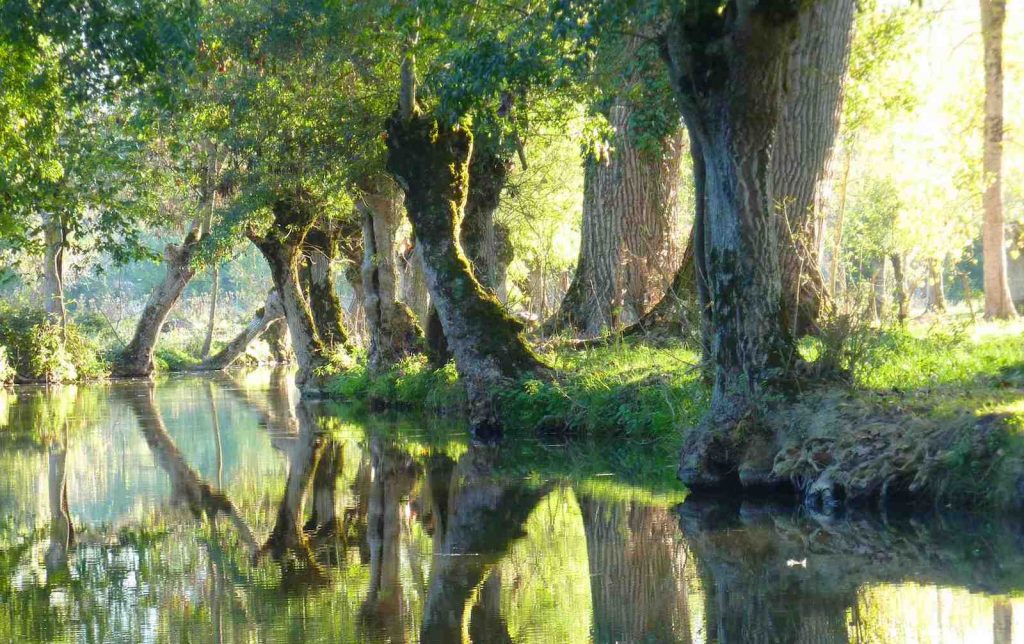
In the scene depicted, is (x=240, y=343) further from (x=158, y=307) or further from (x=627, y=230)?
(x=627, y=230)

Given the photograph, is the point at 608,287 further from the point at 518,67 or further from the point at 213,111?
the point at 518,67

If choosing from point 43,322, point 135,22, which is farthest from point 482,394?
point 43,322

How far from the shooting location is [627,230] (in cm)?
2002

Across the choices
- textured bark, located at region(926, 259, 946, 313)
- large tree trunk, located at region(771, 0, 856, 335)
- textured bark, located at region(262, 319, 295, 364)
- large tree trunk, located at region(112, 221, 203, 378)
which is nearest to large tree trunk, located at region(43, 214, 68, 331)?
large tree trunk, located at region(112, 221, 203, 378)

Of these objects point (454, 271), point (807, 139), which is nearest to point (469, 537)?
point (807, 139)

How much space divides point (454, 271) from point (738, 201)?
720cm

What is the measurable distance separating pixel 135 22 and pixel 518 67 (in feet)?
12.7

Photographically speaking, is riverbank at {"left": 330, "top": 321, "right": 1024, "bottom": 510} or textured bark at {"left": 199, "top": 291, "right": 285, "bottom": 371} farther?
textured bark at {"left": 199, "top": 291, "right": 285, "bottom": 371}

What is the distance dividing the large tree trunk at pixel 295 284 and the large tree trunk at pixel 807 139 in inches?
623

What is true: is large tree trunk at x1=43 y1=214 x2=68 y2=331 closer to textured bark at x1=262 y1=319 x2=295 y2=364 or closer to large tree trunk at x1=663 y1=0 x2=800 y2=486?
textured bark at x1=262 y1=319 x2=295 y2=364

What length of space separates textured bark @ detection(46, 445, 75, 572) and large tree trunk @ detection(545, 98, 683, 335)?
27.4ft

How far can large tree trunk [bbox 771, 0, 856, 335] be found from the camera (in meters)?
10.7

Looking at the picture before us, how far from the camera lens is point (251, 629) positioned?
6.05 meters

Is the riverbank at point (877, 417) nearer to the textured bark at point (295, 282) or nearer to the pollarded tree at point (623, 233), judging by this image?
the pollarded tree at point (623, 233)
